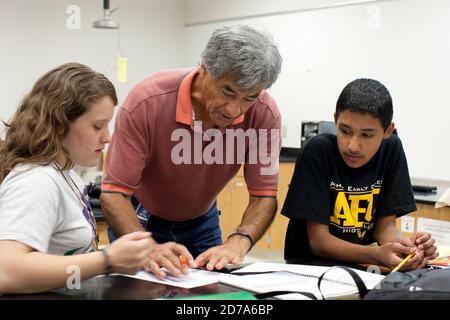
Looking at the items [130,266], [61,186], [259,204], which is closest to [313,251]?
[259,204]

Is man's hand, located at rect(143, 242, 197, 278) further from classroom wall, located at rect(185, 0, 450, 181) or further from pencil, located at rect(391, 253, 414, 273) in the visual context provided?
classroom wall, located at rect(185, 0, 450, 181)

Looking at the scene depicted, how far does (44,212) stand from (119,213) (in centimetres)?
49

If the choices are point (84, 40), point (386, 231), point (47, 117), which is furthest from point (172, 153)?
point (84, 40)

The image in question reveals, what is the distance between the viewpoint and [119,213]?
1684mm

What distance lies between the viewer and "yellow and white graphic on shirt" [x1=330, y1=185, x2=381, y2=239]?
172 cm

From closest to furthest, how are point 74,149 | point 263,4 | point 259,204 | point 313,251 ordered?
A: point 74,149 → point 313,251 → point 259,204 → point 263,4

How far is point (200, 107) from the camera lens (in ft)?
5.87

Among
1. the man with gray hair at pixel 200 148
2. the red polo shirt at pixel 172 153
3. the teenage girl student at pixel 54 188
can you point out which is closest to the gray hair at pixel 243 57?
the man with gray hair at pixel 200 148

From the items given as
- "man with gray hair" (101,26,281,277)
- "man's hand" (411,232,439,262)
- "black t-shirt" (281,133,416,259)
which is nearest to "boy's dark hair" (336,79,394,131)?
"black t-shirt" (281,133,416,259)

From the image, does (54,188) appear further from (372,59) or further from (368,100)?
(372,59)

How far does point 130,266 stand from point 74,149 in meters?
0.33

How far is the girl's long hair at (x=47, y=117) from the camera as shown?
1289 mm
